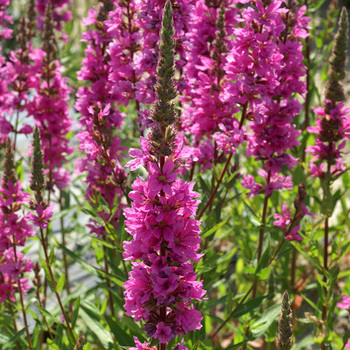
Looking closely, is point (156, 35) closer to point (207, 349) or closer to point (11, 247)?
point (11, 247)

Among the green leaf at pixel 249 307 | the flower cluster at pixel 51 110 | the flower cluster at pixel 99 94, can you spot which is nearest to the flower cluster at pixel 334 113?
the green leaf at pixel 249 307

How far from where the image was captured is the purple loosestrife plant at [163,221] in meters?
1.67

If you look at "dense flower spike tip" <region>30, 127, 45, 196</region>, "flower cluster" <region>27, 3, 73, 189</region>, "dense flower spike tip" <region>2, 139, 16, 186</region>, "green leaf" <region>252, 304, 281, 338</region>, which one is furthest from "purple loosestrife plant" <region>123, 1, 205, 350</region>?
"flower cluster" <region>27, 3, 73, 189</region>

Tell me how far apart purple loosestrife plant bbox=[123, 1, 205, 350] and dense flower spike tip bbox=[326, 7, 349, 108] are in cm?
152

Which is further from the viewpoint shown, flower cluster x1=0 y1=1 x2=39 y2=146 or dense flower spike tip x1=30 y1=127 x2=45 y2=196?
flower cluster x1=0 y1=1 x2=39 y2=146

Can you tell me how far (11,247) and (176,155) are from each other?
1599 millimetres

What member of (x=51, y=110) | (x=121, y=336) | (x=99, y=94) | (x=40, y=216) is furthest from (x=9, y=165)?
(x=121, y=336)

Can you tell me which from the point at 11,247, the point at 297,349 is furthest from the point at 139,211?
the point at 297,349

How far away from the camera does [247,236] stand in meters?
4.05

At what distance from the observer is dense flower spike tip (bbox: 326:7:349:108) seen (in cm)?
291

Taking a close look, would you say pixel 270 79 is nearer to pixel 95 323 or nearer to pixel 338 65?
pixel 338 65

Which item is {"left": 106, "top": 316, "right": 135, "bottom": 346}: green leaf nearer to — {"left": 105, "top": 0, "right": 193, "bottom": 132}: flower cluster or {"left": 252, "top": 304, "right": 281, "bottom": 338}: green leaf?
{"left": 252, "top": 304, "right": 281, "bottom": 338}: green leaf

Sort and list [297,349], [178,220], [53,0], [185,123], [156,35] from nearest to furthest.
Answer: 1. [178,220]
2. [156,35]
3. [185,123]
4. [297,349]
5. [53,0]

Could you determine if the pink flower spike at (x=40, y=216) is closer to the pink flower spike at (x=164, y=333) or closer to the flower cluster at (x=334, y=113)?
the pink flower spike at (x=164, y=333)
